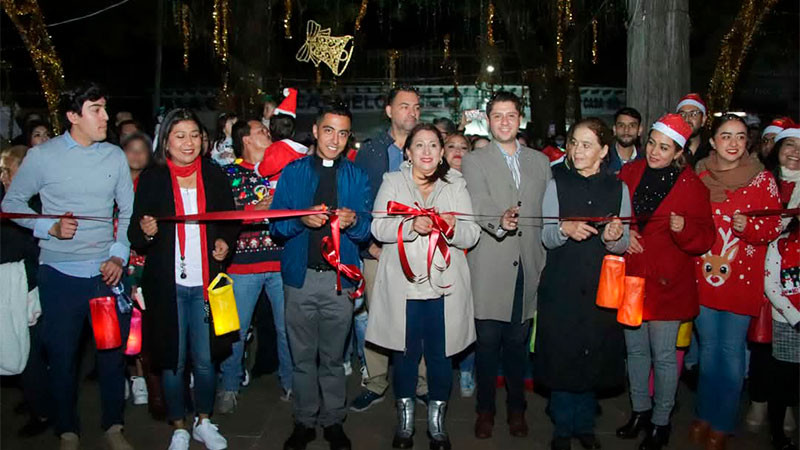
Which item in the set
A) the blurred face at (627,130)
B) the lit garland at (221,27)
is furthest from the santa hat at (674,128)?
the lit garland at (221,27)

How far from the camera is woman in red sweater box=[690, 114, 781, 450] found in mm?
4652

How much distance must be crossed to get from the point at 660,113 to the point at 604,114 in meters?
15.4

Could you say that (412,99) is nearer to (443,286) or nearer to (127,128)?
(443,286)

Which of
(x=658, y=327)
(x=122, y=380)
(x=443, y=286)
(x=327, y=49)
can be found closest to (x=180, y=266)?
(x=122, y=380)

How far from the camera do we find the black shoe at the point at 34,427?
5.21 metres

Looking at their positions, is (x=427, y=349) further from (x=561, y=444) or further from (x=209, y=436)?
(x=209, y=436)

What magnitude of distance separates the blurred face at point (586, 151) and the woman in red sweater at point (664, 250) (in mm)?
475

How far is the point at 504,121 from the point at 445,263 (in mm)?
1213

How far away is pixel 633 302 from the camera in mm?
4449

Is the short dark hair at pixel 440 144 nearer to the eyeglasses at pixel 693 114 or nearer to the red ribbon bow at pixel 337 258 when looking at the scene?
the red ribbon bow at pixel 337 258

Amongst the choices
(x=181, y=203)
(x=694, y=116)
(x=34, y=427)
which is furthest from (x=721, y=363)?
(x=34, y=427)

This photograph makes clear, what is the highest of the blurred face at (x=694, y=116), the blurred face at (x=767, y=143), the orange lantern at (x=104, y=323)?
the blurred face at (x=694, y=116)

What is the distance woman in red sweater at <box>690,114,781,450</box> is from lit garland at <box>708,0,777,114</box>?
26.4 feet

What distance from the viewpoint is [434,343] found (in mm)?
4762
